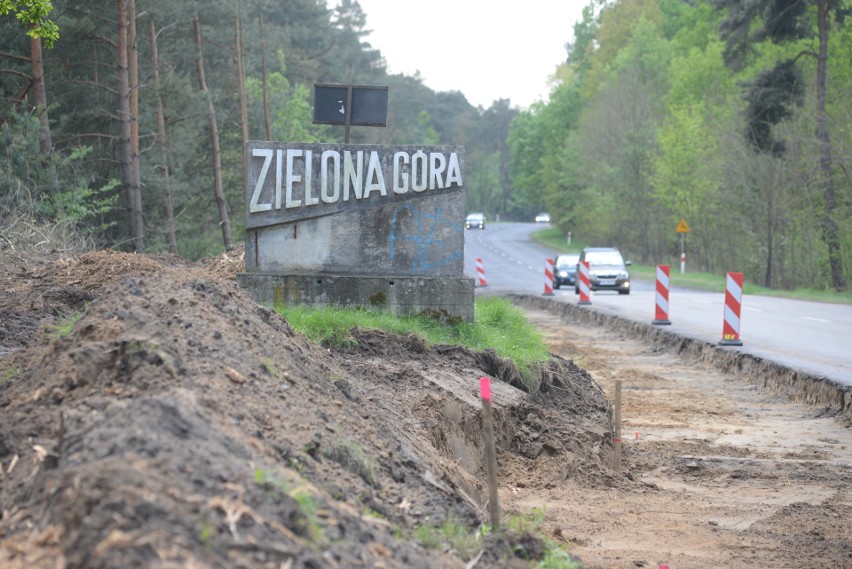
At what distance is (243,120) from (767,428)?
3448cm

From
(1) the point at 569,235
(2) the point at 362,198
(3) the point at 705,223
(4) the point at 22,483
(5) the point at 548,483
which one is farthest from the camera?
(1) the point at 569,235

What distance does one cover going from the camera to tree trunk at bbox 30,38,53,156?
25.4m

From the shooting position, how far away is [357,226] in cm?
1282

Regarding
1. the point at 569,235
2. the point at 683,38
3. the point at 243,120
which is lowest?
the point at 569,235

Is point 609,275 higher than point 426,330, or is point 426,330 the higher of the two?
point 426,330

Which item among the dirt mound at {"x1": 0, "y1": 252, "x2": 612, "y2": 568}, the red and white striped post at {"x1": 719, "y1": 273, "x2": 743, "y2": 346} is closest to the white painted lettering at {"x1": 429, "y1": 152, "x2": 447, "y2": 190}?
the dirt mound at {"x1": 0, "y1": 252, "x2": 612, "y2": 568}

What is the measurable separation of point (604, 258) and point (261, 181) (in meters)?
27.2

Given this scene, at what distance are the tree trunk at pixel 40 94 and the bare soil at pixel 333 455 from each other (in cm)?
1388

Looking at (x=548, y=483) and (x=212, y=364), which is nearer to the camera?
(x=212, y=364)

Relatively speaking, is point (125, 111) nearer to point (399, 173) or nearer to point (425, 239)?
point (399, 173)

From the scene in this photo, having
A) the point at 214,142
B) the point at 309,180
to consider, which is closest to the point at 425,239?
the point at 309,180

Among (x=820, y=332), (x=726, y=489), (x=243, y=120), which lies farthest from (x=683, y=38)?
(x=726, y=489)

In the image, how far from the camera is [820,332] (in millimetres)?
20359

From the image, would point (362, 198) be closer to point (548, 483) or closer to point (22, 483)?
point (548, 483)
